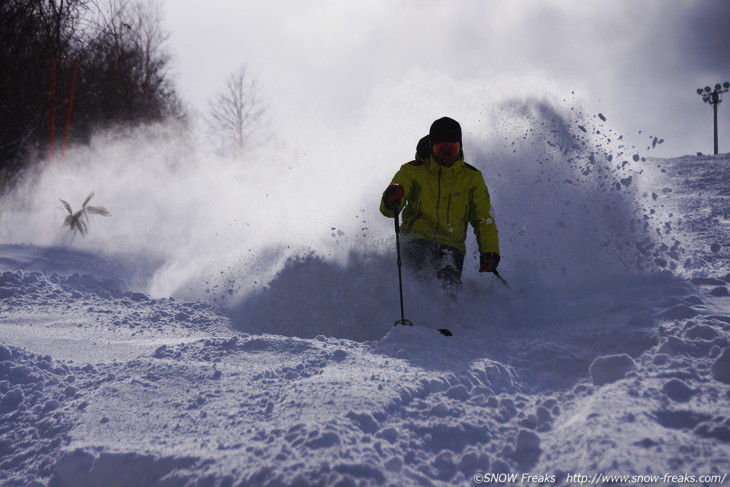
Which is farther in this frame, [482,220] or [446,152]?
[482,220]

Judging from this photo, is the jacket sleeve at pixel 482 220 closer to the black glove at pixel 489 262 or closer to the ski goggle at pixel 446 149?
the black glove at pixel 489 262

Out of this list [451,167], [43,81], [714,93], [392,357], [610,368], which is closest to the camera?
[610,368]

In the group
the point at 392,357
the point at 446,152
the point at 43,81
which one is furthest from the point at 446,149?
the point at 43,81

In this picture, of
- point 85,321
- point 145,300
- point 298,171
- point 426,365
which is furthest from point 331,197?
point 426,365

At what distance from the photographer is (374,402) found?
223 cm

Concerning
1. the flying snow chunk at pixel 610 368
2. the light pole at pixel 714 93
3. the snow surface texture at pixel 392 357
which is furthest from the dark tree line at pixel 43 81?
the light pole at pixel 714 93

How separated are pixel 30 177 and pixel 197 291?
7201 millimetres

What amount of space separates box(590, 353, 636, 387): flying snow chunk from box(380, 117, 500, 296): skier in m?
1.71

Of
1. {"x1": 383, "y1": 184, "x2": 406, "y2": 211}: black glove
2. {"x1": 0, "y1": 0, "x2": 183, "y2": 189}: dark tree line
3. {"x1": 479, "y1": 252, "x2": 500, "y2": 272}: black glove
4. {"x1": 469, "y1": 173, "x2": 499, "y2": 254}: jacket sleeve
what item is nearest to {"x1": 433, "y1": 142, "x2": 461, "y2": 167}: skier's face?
{"x1": 469, "y1": 173, "x2": 499, "y2": 254}: jacket sleeve

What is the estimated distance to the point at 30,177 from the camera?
398 inches

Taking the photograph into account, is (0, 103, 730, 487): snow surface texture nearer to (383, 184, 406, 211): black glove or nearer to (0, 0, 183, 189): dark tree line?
(383, 184, 406, 211): black glove

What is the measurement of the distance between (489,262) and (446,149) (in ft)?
3.40

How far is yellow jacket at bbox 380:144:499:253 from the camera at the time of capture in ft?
14.5

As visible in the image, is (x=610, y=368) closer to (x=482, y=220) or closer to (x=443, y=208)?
(x=482, y=220)
